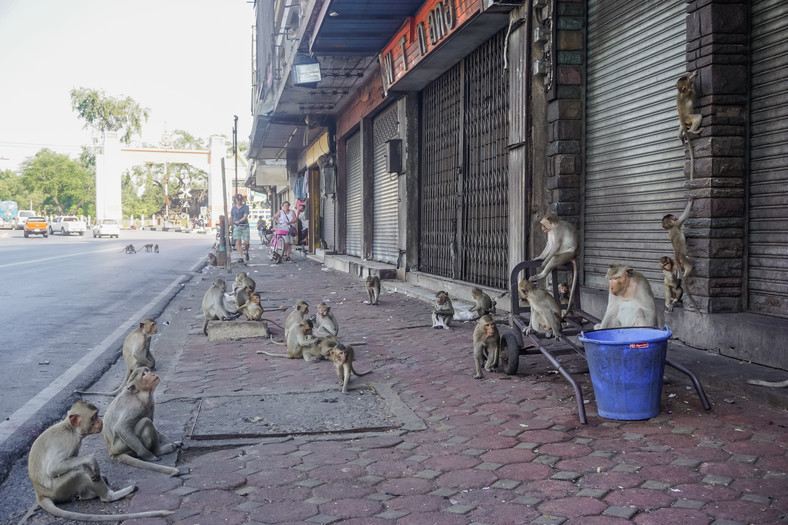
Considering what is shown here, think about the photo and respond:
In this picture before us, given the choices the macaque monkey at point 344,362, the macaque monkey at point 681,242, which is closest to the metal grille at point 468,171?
the macaque monkey at point 681,242

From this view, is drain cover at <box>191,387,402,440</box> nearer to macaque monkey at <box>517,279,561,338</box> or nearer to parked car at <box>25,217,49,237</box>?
macaque monkey at <box>517,279,561,338</box>

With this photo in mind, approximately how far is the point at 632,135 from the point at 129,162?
70.1 metres

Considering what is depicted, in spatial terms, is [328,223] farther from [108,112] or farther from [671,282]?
[108,112]

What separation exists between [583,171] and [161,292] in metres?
9.45

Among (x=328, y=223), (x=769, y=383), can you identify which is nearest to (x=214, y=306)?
(x=769, y=383)

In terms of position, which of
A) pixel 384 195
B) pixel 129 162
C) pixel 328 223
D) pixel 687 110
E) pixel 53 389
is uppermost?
pixel 129 162

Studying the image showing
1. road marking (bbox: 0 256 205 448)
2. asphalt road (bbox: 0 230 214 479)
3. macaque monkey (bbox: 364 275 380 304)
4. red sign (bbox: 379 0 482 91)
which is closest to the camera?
road marking (bbox: 0 256 205 448)

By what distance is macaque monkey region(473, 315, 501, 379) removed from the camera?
6082 millimetres

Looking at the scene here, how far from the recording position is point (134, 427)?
158 inches

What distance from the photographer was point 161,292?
47.3ft

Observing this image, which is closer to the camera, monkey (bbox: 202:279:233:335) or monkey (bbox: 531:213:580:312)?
monkey (bbox: 531:213:580:312)

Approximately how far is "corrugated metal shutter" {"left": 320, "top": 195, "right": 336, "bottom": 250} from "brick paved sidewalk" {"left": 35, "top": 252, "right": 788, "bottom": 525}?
1924 centimetres

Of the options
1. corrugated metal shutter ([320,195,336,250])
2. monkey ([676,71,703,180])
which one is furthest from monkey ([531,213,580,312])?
corrugated metal shutter ([320,195,336,250])

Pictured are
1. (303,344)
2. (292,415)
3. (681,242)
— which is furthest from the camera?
(303,344)
